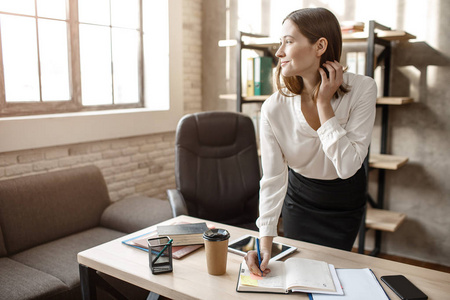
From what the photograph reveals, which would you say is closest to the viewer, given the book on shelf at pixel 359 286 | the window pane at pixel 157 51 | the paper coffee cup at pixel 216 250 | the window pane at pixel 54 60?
the book on shelf at pixel 359 286

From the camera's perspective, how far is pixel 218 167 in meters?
2.71

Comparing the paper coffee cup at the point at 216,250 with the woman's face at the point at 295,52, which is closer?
the paper coffee cup at the point at 216,250

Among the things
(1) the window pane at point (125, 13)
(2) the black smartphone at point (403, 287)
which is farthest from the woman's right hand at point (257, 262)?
(1) the window pane at point (125, 13)

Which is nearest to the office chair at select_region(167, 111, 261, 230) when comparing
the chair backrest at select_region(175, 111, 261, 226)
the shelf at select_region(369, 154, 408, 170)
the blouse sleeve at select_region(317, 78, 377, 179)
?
the chair backrest at select_region(175, 111, 261, 226)

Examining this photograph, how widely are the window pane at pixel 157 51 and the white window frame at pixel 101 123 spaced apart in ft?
0.14

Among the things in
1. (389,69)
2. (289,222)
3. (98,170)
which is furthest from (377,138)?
(98,170)

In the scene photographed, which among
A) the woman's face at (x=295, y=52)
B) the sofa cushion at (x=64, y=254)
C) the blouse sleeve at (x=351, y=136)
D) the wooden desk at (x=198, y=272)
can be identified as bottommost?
the sofa cushion at (x=64, y=254)

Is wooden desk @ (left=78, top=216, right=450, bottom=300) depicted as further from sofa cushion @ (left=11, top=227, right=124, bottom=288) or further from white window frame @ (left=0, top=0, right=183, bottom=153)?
white window frame @ (left=0, top=0, right=183, bottom=153)

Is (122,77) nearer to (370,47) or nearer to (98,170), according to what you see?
(98,170)

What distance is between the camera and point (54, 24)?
3.02m

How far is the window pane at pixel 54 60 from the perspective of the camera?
2971 millimetres

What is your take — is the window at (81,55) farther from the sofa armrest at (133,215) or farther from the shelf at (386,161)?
the shelf at (386,161)

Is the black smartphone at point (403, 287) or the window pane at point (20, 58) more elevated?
the window pane at point (20, 58)

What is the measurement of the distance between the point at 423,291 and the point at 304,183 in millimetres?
631
